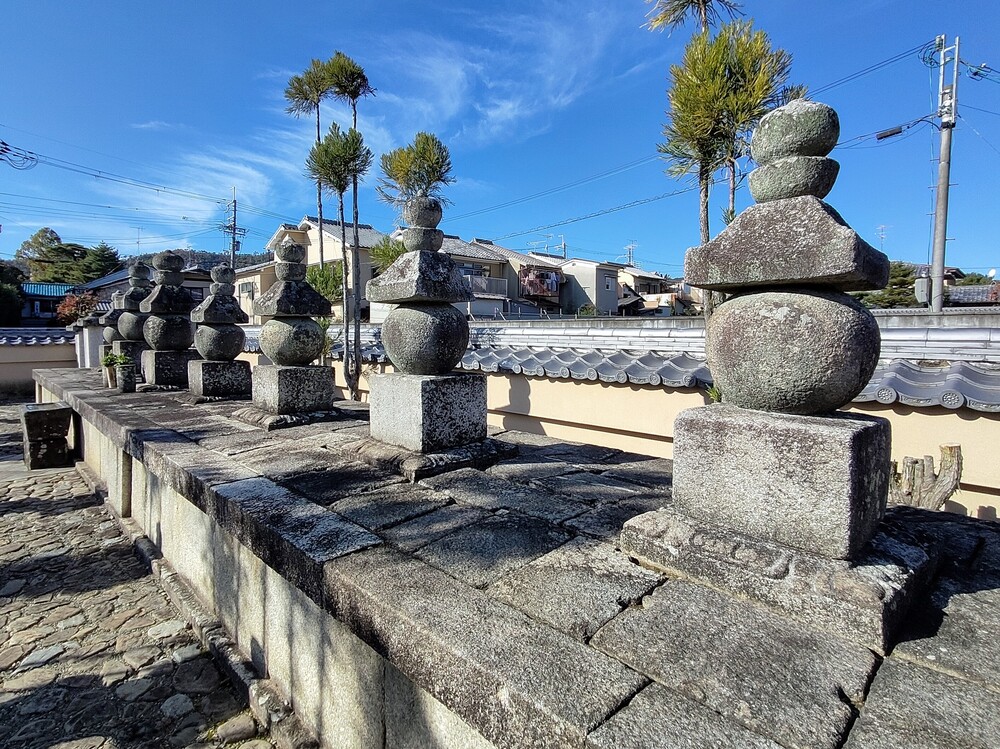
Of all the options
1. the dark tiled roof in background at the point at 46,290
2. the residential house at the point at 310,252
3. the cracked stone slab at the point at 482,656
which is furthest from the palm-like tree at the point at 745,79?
the dark tiled roof in background at the point at 46,290

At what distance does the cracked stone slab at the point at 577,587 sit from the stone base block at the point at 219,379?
17.0 ft

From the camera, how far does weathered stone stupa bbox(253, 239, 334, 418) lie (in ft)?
14.5

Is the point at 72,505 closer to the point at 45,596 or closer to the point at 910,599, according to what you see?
the point at 45,596

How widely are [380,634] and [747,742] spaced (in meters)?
1.04

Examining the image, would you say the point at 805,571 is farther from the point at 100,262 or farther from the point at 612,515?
the point at 100,262

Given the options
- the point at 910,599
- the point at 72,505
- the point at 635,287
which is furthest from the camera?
the point at 635,287

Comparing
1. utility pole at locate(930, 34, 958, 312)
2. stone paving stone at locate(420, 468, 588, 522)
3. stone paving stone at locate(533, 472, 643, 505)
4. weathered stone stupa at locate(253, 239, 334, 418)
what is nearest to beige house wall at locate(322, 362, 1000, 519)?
stone paving stone at locate(533, 472, 643, 505)

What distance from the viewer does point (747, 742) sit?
1092mm

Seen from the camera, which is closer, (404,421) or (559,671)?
(559,671)

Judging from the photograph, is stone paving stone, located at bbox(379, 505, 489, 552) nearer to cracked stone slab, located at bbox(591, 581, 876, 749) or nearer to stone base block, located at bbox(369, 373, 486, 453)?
stone base block, located at bbox(369, 373, 486, 453)

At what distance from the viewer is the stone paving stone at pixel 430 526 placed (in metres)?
2.09

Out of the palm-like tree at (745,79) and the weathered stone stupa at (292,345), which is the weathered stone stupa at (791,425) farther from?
the palm-like tree at (745,79)

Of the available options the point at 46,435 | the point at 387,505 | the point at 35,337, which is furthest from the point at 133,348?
the point at 35,337

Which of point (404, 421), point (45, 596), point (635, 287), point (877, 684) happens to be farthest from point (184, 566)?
point (635, 287)
